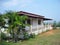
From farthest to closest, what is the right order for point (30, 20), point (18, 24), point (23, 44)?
point (30, 20), point (18, 24), point (23, 44)

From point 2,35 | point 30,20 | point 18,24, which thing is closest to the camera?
point 18,24

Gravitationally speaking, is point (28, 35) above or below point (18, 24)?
below

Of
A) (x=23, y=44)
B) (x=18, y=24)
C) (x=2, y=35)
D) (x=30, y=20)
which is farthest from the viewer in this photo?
(x=30, y=20)

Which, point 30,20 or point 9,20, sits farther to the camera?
point 30,20

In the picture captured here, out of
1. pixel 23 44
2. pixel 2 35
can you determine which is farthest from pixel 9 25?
pixel 23 44

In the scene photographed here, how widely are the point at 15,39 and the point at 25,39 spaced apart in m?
1.41

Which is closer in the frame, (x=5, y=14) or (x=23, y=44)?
(x=23, y=44)

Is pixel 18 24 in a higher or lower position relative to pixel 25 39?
higher

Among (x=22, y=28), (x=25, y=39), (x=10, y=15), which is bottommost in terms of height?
(x=25, y=39)

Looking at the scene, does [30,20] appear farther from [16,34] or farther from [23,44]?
[23,44]

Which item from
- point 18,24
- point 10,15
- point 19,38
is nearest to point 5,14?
point 10,15

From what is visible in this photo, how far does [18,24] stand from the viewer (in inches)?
781

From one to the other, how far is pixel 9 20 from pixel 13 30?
120 cm

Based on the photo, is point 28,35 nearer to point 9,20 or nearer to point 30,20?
point 9,20
